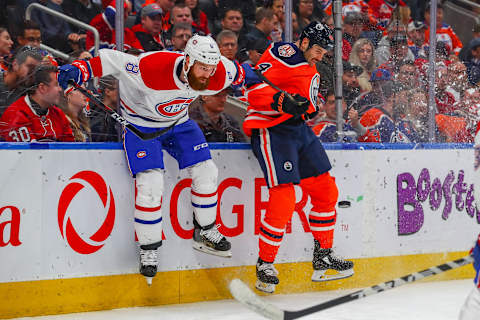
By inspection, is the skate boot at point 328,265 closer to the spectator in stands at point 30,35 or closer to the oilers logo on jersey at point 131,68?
the oilers logo on jersey at point 131,68

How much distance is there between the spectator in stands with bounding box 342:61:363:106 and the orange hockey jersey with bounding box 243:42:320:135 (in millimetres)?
468

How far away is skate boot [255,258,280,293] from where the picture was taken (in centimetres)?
351

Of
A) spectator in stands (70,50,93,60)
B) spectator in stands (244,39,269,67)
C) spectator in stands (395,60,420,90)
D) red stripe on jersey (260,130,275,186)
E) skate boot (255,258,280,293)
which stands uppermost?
spectator in stands (244,39,269,67)

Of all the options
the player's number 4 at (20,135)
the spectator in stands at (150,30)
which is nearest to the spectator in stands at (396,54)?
the spectator in stands at (150,30)

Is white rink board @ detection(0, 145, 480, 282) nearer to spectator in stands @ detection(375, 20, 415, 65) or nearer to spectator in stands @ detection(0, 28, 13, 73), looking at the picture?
spectator in stands @ detection(0, 28, 13, 73)

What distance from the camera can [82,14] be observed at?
3576 mm

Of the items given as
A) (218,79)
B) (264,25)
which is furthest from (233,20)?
(218,79)

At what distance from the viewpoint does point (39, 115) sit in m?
3.21

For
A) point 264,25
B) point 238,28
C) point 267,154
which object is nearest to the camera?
point 267,154

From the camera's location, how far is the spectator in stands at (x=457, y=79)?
4461mm

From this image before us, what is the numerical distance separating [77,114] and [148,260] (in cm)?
73

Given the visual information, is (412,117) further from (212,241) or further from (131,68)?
(131,68)

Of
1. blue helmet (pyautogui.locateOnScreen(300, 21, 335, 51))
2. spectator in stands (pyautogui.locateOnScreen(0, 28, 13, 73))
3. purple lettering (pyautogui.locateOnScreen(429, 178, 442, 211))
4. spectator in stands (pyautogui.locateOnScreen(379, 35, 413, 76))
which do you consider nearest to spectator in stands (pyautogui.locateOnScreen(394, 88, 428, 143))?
spectator in stands (pyautogui.locateOnScreen(379, 35, 413, 76))

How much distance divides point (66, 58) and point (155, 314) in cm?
123
